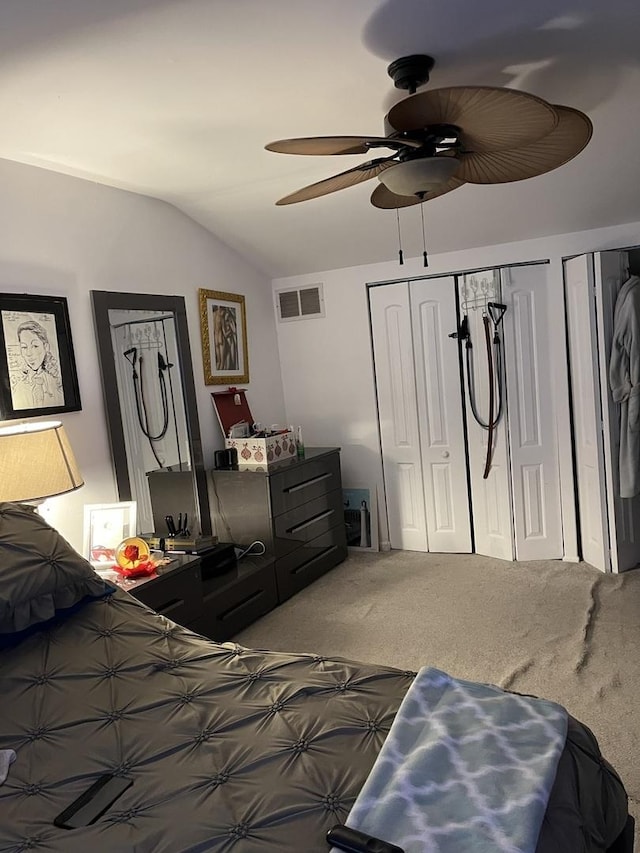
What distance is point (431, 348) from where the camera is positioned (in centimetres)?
444

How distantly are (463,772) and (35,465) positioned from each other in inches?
73.9

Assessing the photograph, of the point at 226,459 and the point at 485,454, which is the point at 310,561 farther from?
the point at 485,454

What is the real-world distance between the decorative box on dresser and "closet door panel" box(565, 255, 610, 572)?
1.63 m

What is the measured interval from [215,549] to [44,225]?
1.82 meters

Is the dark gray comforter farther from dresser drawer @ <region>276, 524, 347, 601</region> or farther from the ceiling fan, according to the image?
dresser drawer @ <region>276, 524, 347, 601</region>

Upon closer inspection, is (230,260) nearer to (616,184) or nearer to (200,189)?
(200,189)

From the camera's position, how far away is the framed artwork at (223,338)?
13.3 ft

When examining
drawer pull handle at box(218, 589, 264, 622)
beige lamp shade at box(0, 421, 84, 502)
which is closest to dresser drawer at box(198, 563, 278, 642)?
drawer pull handle at box(218, 589, 264, 622)

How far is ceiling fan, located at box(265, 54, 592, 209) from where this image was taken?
1618 millimetres

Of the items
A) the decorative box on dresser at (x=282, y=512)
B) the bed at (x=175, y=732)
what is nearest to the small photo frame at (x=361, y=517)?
the decorative box on dresser at (x=282, y=512)

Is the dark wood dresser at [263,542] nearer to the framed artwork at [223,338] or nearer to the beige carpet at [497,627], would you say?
the beige carpet at [497,627]

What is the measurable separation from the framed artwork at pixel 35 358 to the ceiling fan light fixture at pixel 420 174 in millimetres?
1767

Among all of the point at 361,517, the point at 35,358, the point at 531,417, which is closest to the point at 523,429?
the point at 531,417

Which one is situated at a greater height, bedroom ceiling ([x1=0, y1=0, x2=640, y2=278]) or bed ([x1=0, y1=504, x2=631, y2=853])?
bedroom ceiling ([x1=0, y1=0, x2=640, y2=278])
